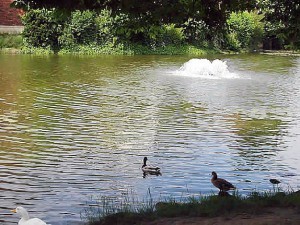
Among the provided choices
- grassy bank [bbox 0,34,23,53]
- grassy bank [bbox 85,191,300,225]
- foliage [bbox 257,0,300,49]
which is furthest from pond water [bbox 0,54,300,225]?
→ grassy bank [bbox 0,34,23,53]

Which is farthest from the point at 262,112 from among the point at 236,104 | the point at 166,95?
the point at 166,95

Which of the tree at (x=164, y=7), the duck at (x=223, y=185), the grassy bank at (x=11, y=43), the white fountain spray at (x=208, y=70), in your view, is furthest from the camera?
the grassy bank at (x=11, y=43)

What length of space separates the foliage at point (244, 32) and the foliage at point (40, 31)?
1177cm

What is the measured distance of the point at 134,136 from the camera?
1361 cm

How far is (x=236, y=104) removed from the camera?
61.0 feet

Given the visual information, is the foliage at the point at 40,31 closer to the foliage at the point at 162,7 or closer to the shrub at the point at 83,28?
the shrub at the point at 83,28

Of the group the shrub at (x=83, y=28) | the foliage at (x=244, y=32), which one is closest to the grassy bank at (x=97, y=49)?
the shrub at (x=83, y=28)

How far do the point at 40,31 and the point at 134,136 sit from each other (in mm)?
28205

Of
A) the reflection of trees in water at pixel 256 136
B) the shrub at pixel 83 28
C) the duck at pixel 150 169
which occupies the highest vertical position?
the shrub at pixel 83 28

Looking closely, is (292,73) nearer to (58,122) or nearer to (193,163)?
(58,122)

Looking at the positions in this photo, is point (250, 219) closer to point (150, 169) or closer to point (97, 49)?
point (150, 169)

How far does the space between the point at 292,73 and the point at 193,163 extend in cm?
1775

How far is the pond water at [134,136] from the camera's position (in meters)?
9.54

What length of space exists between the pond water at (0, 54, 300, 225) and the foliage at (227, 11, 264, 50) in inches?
757
